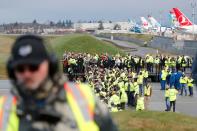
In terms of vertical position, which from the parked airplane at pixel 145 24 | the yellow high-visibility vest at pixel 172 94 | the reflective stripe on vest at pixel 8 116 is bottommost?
the parked airplane at pixel 145 24

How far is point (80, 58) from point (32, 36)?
37.1 meters

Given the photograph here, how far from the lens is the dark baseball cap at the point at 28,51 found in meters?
2.30

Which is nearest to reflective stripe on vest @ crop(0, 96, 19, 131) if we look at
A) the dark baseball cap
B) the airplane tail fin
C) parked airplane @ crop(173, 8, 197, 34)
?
the dark baseball cap

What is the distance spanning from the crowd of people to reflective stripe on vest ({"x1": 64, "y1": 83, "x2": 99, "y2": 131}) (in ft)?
53.8

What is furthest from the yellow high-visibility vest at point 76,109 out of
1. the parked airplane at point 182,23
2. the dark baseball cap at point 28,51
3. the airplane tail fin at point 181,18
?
the parked airplane at point 182,23

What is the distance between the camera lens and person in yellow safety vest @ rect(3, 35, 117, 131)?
2.30 meters

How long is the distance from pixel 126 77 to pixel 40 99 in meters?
25.3

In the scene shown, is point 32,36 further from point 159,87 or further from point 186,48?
point 186,48

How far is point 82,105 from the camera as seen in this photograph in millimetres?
2361

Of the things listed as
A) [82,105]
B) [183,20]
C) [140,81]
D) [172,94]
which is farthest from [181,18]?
[82,105]

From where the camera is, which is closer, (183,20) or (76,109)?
(76,109)

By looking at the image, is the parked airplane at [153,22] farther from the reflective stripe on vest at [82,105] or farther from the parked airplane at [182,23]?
the reflective stripe on vest at [82,105]

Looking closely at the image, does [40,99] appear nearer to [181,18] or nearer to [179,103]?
[179,103]

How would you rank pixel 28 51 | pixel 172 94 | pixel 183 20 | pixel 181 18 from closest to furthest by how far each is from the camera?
pixel 28 51, pixel 172 94, pixel 181 18, pixel 183 20
